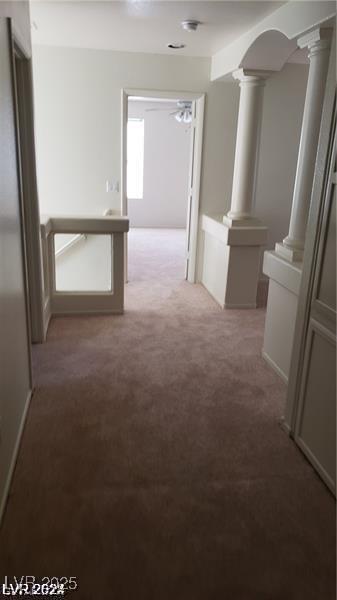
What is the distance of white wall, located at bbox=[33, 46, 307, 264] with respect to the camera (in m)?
4.79

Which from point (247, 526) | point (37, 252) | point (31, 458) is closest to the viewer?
point (247, 526)

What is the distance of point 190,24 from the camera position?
3.62 metres

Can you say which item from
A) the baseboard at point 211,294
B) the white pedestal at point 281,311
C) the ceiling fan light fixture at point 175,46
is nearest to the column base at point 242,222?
the baseboard at point 211,294

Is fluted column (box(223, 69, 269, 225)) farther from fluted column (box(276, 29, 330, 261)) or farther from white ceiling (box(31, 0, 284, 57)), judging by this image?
fluted column (box(276, 29, 330, 261))

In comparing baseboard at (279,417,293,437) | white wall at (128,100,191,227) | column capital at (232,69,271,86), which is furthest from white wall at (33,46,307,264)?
white wall at (128,100,191,227)

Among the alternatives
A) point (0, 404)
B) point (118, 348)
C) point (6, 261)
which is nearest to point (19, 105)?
point (6, 261)

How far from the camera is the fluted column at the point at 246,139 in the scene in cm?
428

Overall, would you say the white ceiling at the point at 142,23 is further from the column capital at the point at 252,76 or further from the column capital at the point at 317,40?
the column capital at the point at 317,40

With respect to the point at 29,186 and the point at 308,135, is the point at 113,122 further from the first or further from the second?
the point at 308,135

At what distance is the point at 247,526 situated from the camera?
6.40ft

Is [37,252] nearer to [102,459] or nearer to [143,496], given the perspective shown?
[102,459]

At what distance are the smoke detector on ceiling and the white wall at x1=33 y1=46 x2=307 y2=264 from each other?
3.89 feet

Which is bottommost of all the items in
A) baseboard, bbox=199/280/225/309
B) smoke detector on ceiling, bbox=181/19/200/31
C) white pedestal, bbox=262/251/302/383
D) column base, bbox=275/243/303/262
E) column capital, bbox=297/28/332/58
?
baseboard, bbox=199/280/225/309

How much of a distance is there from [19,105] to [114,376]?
193 centimetres
